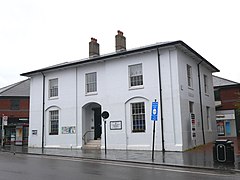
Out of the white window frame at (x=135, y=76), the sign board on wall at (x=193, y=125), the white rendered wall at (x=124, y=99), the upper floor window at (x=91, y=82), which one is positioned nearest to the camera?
the white rendered wall at (x=124, y=99)

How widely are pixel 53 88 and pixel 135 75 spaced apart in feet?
29.6

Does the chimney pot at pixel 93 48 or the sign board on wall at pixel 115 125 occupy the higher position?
the chimney pot at pixel 93 48

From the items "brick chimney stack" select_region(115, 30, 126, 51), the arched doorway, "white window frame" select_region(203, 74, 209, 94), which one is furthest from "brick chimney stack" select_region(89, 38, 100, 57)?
"white window frame" select_region(203, 74, 209, 94)

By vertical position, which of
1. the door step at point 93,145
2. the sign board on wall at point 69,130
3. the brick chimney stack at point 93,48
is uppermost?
the brick chimney stack at point 93,48

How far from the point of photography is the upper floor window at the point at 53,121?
25.9 m

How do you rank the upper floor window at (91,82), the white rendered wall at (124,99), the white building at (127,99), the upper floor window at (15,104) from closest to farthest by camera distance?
the white rendered wall at (124,99), the white building at (127,99), the upper floor window at (91,82), the upper floor window at (15,104)

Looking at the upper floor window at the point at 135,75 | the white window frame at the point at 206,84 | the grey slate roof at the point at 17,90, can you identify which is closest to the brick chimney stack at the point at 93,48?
the upper floor window at the point at 135,75

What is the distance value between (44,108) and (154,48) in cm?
1237

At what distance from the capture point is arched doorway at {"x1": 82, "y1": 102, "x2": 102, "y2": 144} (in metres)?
24.5

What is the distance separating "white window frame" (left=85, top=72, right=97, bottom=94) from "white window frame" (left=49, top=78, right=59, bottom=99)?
11.9ft

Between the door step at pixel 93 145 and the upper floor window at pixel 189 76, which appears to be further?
the door step at pixel 93 145

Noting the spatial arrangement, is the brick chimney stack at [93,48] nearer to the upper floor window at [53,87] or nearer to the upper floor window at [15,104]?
the upper floor window at [53,87]

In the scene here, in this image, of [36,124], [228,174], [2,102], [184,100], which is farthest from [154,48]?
[2,102]

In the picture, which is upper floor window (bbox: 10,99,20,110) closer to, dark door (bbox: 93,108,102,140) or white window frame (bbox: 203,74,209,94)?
dark door (bbox: 93,108,102,140)
